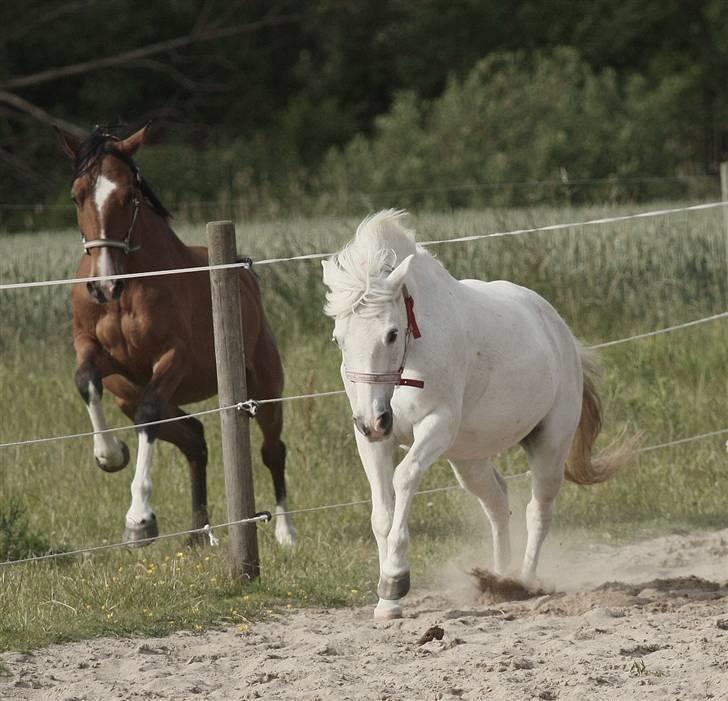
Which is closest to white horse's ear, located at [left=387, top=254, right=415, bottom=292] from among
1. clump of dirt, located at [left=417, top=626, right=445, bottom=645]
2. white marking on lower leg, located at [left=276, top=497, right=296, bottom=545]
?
clump of dirt, located at [left=417, top=626, right=445, bottom=645]

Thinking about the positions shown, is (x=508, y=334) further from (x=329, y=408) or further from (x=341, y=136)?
(x=341, y=136)

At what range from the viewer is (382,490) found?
18.7 feet

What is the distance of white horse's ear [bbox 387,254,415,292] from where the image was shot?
17.4 feet

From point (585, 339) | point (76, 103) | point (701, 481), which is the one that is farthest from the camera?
point (76, 103)

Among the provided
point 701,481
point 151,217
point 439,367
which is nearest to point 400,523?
point 439,367

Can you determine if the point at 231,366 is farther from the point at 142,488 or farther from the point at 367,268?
the point at 367,268

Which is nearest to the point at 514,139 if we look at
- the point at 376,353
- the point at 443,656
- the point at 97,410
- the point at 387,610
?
the point at 97,410

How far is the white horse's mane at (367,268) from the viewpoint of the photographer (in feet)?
17.3

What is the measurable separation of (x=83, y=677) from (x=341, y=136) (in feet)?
92.0

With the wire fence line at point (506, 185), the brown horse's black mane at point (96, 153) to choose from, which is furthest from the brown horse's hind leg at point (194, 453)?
the wire fence line at point (506, 185)

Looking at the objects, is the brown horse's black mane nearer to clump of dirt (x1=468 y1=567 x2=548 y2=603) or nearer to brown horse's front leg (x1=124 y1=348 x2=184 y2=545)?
brown horse's front leg (x1=124 y1=348 x2=184 y2=545)

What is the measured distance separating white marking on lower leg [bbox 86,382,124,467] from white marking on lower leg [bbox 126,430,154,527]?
0.22 m

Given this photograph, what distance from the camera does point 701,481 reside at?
341 inches

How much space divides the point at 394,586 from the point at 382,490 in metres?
0.37
